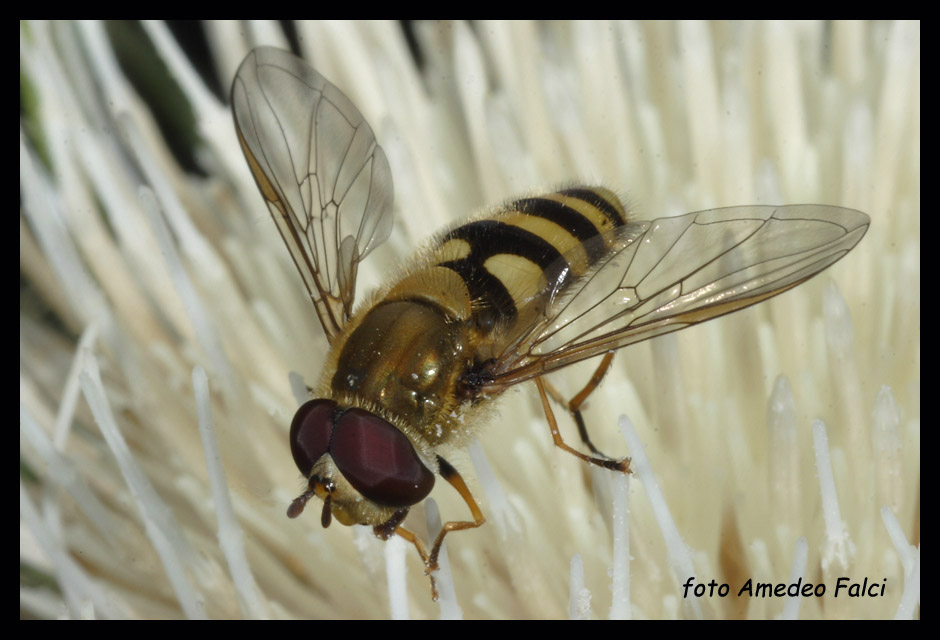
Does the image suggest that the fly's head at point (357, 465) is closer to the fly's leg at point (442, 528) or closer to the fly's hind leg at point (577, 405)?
the fly's leg at point (442, 528)

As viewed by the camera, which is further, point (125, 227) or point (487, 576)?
point (125, 227)

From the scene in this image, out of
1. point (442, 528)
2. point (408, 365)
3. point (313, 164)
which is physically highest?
point (313, 164)

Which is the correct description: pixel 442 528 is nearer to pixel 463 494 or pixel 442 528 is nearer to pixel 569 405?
pixel 463 494

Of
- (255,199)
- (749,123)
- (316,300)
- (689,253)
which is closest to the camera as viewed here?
(689,253)

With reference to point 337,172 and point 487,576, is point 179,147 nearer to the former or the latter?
point 337,172

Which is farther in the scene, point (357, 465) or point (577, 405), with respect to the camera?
point (577, 405)

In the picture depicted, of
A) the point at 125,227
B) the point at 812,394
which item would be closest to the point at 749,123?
the point at 812,394

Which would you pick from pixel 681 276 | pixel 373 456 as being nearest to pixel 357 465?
pixel 373 456

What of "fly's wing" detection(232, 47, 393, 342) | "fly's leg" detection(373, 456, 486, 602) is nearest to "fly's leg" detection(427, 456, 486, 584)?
"fly's leg" detection(373, 456, 486, 602)
